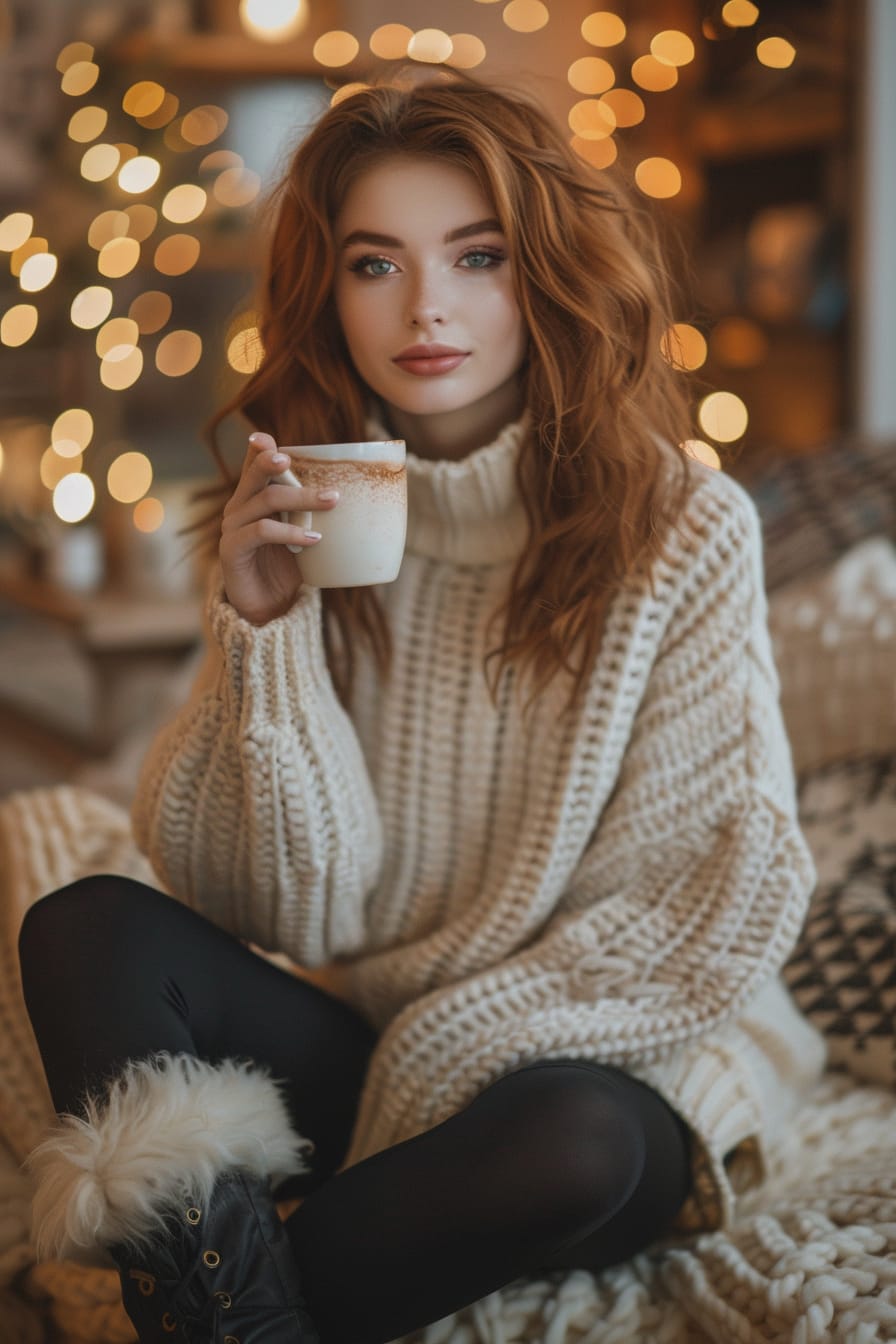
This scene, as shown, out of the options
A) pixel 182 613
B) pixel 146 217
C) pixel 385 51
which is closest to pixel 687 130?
pixel 385 51

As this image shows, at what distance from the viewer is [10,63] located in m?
3.17

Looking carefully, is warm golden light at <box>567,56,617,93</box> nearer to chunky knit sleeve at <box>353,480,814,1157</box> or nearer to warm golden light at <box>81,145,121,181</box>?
warm golden light at <box>81,145,121,181</box>

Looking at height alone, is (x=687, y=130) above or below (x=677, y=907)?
above

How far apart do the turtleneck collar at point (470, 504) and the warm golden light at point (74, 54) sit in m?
2.13

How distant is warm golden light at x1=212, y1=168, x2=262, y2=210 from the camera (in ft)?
8.82

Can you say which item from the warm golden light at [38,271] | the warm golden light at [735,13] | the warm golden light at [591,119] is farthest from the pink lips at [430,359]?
the warm golden light at [38,271]

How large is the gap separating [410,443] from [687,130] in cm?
182

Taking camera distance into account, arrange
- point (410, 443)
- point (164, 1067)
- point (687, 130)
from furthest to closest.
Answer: point (687, 130)
point (410, 443)
point (164, 1067)

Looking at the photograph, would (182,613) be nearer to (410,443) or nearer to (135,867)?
(135,867)

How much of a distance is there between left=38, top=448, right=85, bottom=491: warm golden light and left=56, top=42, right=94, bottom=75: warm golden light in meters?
0.83

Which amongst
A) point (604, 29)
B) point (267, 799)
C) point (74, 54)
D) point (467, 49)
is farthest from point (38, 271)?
point (267, 799)

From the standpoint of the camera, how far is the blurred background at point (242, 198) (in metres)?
2.19

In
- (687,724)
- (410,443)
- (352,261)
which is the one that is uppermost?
(352,261)

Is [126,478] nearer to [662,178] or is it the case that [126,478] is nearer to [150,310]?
[150,310]
